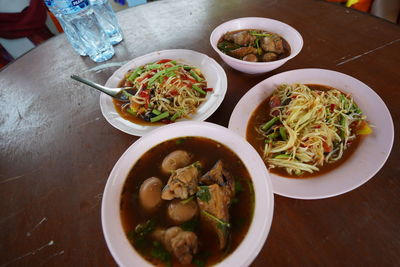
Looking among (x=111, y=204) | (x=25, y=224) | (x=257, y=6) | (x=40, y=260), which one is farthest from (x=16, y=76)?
(x=257, y=6)

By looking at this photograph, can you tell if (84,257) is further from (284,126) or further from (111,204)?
(284,126)

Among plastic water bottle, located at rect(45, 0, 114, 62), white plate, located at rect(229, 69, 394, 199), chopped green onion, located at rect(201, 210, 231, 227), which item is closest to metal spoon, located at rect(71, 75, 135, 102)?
plastic water bottle, located at rect(45, 0, 114, 62)

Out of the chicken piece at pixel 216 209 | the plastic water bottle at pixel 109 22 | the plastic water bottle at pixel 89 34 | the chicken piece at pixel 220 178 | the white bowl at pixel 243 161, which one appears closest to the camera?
the white bowl at pixel 243 161

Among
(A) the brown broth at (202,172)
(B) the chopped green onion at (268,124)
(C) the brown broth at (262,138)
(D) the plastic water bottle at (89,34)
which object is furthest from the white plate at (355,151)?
(D) the plastic water bottle at (89,34)

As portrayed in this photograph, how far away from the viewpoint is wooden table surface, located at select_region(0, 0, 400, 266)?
3.96 feet

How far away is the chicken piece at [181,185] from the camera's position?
3.46ft

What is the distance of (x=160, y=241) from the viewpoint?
98 cm

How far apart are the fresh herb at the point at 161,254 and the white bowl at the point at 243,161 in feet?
0.18

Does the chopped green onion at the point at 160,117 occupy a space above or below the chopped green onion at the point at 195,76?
below

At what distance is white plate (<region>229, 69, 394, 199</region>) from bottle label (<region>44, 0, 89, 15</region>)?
203 centimetres

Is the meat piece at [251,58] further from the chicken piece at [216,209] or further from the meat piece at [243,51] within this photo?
the chicken piece at [216,209]

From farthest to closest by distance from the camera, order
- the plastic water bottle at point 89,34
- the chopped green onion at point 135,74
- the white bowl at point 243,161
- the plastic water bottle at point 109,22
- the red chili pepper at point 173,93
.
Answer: the plastic water bottle at point 109,22
the plastic water bottle at point 89,34
the chopped green onion at point 135,74
the red chili pepper at point 173,93
the white bowl at point 243,161

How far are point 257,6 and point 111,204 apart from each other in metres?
3.15

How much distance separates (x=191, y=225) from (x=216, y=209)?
0.49 feet
